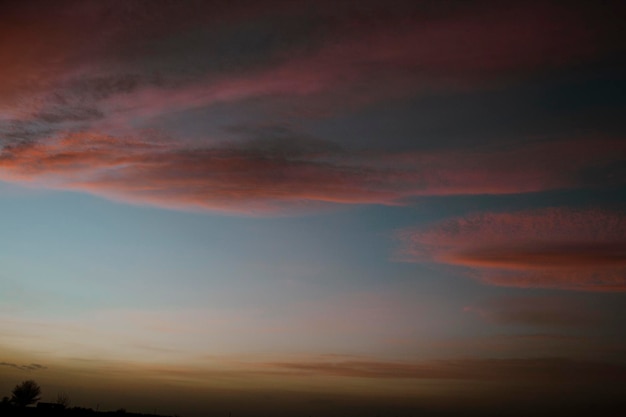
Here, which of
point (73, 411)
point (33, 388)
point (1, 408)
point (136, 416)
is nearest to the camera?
point (1, 408)

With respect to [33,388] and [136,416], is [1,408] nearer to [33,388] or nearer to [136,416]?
[136,416]

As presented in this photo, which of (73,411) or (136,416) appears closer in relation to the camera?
(73,411)

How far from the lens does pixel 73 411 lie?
61.7 m

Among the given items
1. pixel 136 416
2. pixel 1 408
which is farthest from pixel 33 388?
pixel 1 408

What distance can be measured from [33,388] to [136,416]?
1064 inches

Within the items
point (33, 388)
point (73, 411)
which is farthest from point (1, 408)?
point (33, 388)

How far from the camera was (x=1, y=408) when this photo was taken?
53031 mm

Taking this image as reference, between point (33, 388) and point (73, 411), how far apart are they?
29.1 m

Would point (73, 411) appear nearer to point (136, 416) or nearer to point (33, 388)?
point (136, 416)

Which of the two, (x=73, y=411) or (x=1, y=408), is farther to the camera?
(x=73, y=411)

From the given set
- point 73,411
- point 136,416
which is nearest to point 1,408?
point 73,411

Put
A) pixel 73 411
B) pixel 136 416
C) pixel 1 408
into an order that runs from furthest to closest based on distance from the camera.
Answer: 1. pixel 136 416
2. pixel 73 411
3. pixel 1 408

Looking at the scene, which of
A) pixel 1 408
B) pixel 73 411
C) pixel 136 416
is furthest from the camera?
pixel 136 416

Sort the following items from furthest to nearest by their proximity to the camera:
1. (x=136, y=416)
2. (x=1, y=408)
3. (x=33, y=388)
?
(x=33, y=388), (x=136, y=416), (x=1, y=408)
